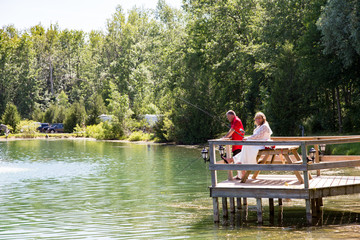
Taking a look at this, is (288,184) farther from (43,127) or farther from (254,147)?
(43,127)

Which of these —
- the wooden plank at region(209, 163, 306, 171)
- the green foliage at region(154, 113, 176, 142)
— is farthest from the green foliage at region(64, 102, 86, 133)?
the wooden plank at region(209, 163, 306, 171)

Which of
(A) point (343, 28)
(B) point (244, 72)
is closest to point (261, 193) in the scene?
(A) point (343, 28)

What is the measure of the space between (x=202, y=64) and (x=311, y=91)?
15.9m

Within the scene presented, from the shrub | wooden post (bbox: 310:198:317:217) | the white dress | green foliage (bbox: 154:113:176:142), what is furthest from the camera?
the shrub

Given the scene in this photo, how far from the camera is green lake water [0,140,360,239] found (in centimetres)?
1187

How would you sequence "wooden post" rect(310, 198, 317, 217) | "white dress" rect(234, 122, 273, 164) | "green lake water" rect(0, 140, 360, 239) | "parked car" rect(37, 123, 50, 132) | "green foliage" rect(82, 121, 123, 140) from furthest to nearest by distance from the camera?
"parked car" rect(37, 123, 50, 132) < "green foliage" rect(82, 121, 123, 140) < "wooden post" rect(310, 198, 317, 217) < "white dress" rect(234, 122, 273, 164) < "green lake water" rect(0, 140, 360, 239)

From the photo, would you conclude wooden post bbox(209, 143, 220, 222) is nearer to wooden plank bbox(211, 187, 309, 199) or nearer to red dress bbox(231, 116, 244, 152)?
wooden plank bbox(211, 187, 309, 199)

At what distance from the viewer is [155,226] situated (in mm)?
12844

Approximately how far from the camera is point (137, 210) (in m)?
15.3

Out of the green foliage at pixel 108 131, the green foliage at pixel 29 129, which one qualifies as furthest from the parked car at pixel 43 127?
the green foliage at pixel 108 131

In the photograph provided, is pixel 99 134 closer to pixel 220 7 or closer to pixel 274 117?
pixel 220 7

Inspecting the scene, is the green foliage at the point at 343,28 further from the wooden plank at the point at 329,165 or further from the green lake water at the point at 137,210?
the wooden plank at the point at 329,165

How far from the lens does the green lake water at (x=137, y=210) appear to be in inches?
467

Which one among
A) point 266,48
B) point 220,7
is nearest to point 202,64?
point 220,7
